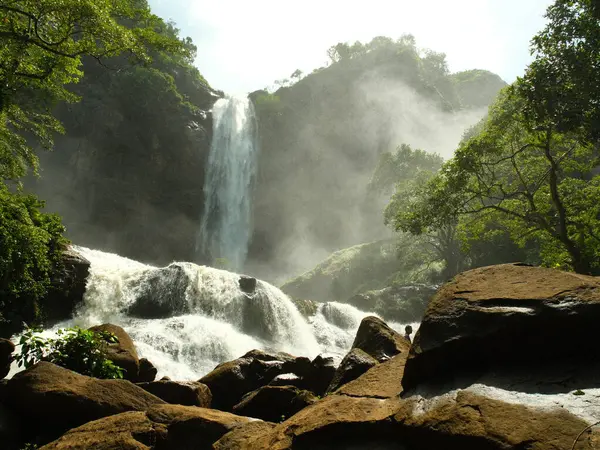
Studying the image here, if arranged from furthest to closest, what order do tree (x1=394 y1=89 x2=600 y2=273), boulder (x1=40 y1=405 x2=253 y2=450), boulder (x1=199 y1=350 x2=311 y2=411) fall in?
tree (x1=394 y1=89 x2=600 y2=273)
boulder (x1=199 y1=350 x2=311 y2=411)
boulder (x1=40 y1=405 x2=253 y2=450)

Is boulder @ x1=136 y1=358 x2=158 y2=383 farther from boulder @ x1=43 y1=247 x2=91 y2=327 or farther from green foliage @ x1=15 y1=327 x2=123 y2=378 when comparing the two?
boulder @ x1=43 y1=247 x2=91 y2=327

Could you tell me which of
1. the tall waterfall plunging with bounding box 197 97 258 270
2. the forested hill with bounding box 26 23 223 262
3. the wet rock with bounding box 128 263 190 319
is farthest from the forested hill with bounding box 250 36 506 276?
the wet rock with bounding box 128 263 190 319

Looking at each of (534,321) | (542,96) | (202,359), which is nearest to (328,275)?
(202,359)

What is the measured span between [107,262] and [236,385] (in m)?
17.4

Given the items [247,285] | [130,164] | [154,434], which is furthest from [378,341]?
[130,164]

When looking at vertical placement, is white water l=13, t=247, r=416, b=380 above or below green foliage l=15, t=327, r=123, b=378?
below

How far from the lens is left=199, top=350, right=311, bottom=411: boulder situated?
10133mm

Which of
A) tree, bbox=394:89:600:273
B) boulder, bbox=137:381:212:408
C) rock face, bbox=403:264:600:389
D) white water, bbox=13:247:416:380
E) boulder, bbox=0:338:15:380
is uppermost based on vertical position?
tree, bbox=394:89:600:273

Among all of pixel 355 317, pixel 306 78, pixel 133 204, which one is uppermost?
pixel 306 78

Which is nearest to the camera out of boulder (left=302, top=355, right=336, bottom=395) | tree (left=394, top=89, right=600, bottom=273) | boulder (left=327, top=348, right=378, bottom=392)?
boulder (left=327, top=348, right=378, bottom=392)

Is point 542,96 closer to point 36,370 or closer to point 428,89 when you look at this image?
point 36,370

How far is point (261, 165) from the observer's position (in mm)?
53812

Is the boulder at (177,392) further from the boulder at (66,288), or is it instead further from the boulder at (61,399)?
the boulder at (66,288)

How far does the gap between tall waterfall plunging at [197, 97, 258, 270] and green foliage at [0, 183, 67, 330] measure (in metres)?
27.6
